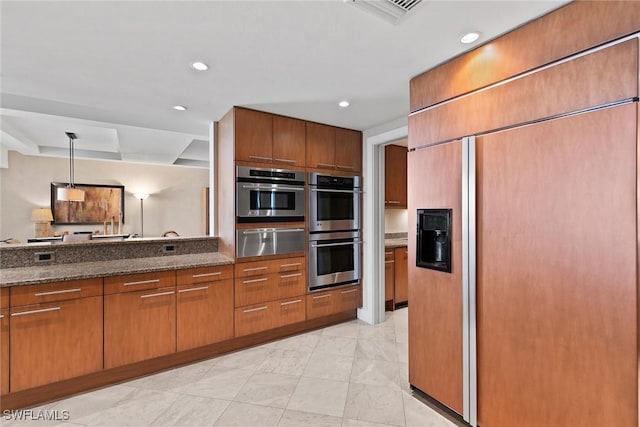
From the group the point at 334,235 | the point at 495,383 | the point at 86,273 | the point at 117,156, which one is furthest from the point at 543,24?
the point at 117,156

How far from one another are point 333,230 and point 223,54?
2153 millimetres

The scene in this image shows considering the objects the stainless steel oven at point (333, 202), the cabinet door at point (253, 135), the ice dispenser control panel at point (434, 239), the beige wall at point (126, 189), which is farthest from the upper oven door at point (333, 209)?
the beige wall at point (126, 189)

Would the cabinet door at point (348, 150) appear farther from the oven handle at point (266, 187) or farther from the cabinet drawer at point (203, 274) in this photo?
the cabinet drawer at point (203, 274)

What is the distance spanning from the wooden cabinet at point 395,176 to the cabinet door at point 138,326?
10.1 feet

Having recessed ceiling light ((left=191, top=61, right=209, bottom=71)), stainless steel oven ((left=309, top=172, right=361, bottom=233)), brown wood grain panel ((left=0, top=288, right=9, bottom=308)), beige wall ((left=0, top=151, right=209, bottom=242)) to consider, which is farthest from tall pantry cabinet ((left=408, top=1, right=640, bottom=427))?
beige wall ((left=0, top=151, right=209, bottom=242))

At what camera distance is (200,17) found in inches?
60.2

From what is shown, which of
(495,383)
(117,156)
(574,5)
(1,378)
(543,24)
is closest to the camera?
(574,5)

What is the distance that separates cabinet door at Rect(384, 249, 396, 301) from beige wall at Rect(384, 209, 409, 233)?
756 mm

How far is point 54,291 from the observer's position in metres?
2.06

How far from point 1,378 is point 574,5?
12.9 feet

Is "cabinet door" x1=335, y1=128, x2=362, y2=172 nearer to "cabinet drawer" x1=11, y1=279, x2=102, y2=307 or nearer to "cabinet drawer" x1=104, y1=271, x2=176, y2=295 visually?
"cabinet drawer" x1=104, y1=271, x2=176, y2=295

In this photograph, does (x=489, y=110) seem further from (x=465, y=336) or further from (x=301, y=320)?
(x=301, y=320)

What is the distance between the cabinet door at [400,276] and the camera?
4.05 meters

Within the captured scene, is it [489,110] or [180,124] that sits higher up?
[180,124]
